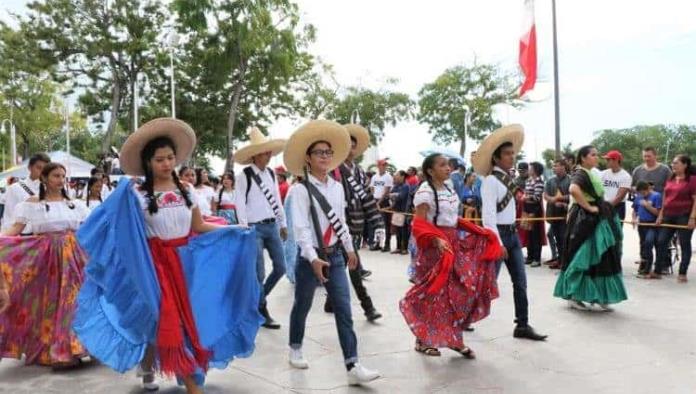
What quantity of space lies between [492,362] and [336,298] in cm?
153

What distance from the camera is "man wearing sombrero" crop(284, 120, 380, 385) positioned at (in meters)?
4.61

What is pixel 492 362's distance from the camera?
5191mm

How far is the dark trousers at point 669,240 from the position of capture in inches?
349

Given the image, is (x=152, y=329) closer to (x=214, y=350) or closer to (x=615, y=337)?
(x=214, y=350)

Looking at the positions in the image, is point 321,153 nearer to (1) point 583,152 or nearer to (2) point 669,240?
(1) point 583,152

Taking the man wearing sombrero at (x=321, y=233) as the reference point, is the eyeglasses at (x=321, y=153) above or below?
above

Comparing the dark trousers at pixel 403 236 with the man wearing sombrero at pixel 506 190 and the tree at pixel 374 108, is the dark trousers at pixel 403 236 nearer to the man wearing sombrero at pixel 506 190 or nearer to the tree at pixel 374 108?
the man wearing sombrero at pixel 506 190

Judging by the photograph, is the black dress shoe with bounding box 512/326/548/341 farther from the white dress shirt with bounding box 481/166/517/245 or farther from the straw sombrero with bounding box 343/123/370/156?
the straw sombrero with bounding box 343/123/370/156

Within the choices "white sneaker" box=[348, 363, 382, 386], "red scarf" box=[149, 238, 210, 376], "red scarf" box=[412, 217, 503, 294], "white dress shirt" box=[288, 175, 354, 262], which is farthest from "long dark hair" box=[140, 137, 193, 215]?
"red scarf" box=[412, 217, 503, 294]

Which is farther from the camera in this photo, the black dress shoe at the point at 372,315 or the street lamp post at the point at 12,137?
the street lamp post at the point at 12,137

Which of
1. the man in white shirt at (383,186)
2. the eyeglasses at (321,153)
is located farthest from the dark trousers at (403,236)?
the eyeglasses at (321,153)

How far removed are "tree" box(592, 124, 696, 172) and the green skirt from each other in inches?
3270

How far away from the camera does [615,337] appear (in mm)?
5945

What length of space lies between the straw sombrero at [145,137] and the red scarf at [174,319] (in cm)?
58
